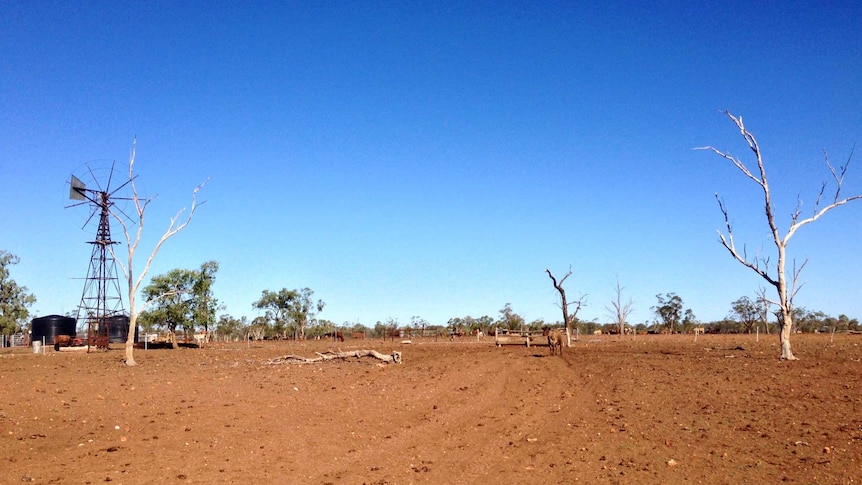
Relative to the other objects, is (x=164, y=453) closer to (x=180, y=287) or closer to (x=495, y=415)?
(x=495, y=415)

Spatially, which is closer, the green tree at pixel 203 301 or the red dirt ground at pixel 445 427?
the red dirt ground at pixel 445 427

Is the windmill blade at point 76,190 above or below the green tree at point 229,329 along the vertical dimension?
above

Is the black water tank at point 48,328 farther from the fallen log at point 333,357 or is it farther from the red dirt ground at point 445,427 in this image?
the red dirt ground at point 445,427

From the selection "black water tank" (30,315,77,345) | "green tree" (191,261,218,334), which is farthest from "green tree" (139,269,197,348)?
"black water tank" (30,315,77,345)

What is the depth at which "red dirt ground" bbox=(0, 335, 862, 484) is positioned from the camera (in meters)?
10.7

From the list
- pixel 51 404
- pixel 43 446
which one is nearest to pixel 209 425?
pixel 43 446

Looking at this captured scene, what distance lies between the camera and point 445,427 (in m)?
14.6

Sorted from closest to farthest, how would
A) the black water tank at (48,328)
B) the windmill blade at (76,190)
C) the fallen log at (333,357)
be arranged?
the fallen log at (333,357) < the windmill blade at (76,190) < the black water tank at (48,328)

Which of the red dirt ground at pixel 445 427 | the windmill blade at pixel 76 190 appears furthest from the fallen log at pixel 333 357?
the windmill blade at pixel 76 190

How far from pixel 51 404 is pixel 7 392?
3087mm

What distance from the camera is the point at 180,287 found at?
5803 cm

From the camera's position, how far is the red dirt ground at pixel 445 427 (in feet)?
35.1

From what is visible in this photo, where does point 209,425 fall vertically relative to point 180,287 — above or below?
below

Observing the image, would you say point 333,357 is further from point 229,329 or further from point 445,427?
point 229,329
